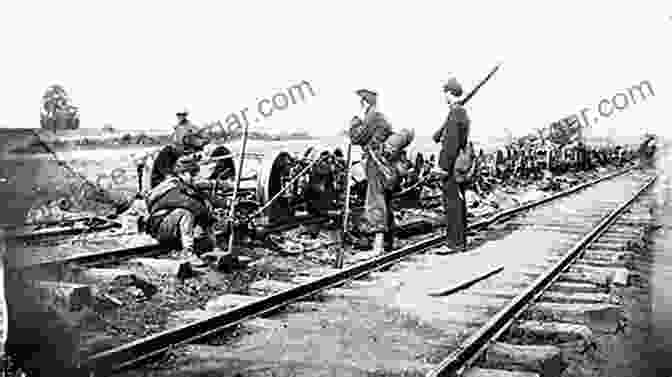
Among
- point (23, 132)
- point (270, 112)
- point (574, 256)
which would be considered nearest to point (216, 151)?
point (270, 112)

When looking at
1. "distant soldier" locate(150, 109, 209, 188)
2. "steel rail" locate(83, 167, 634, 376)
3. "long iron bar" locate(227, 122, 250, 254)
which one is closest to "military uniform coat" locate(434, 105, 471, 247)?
"steel rail" locate(83, 167, 634, 376)

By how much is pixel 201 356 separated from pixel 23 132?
187 cm

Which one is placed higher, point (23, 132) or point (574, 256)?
point (23, 132)

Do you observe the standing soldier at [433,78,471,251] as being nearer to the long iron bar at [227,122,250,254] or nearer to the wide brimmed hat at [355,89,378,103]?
the wide brimmed hat at [355,89,378,103]

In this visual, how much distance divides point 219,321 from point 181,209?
2.94 metres

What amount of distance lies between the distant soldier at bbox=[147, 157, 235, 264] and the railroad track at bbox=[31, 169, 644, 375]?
1701mm

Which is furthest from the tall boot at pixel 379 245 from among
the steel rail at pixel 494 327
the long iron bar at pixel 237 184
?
the steel rail at pixel 494 327

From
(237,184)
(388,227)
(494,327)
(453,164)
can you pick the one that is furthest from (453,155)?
(494,327)

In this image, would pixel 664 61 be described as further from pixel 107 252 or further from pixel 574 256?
pixel 107 252

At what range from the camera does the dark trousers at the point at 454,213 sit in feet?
30.0

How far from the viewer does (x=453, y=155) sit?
907 cm

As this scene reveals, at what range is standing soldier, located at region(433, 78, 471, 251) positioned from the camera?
352 inches

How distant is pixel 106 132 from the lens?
116 feet

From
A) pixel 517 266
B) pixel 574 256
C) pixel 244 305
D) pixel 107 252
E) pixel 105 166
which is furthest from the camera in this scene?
pixel 105 166
